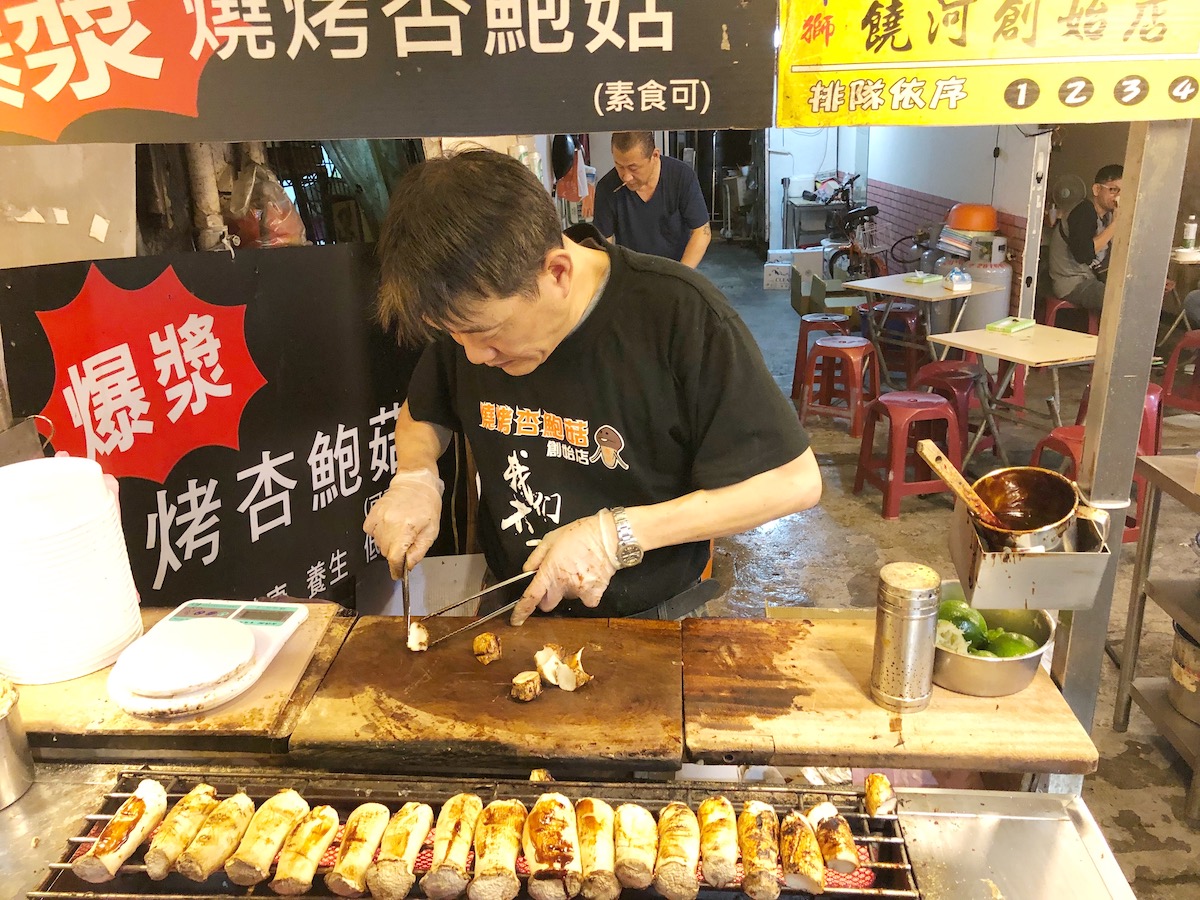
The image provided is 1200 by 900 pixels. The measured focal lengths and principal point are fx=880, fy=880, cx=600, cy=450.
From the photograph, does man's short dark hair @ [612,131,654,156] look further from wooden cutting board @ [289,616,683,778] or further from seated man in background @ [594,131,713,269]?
wooden cutting board @ [289,616,683,778]

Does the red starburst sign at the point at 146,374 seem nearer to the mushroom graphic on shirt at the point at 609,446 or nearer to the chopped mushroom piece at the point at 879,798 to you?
the mushroom graphic on shirt at the point at 609,446

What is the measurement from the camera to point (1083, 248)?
8125mm

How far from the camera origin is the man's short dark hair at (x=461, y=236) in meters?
1.73

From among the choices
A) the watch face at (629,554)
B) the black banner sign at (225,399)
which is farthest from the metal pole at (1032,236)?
the watch face at (629,554)

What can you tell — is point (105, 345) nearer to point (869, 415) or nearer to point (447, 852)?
point (447, 852)

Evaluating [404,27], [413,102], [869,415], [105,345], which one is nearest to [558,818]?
[413,102]

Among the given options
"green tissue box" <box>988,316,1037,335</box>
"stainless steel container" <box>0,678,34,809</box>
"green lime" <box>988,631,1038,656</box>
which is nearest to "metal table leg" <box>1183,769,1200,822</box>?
"green lime" <box>988,631,1038,656</box>

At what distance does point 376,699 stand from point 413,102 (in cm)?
116

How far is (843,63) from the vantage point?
5.25 ft

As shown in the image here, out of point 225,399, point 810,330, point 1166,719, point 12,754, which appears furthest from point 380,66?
point 810,330

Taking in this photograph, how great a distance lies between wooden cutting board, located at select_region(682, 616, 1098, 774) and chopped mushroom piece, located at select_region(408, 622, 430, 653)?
57cm

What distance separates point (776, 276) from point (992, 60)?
468 inches

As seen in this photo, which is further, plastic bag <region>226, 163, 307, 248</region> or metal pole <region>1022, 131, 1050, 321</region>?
metal pole <region>1022, 131, 1050, 321</region>

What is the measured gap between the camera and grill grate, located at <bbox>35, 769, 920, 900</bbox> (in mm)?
1436
